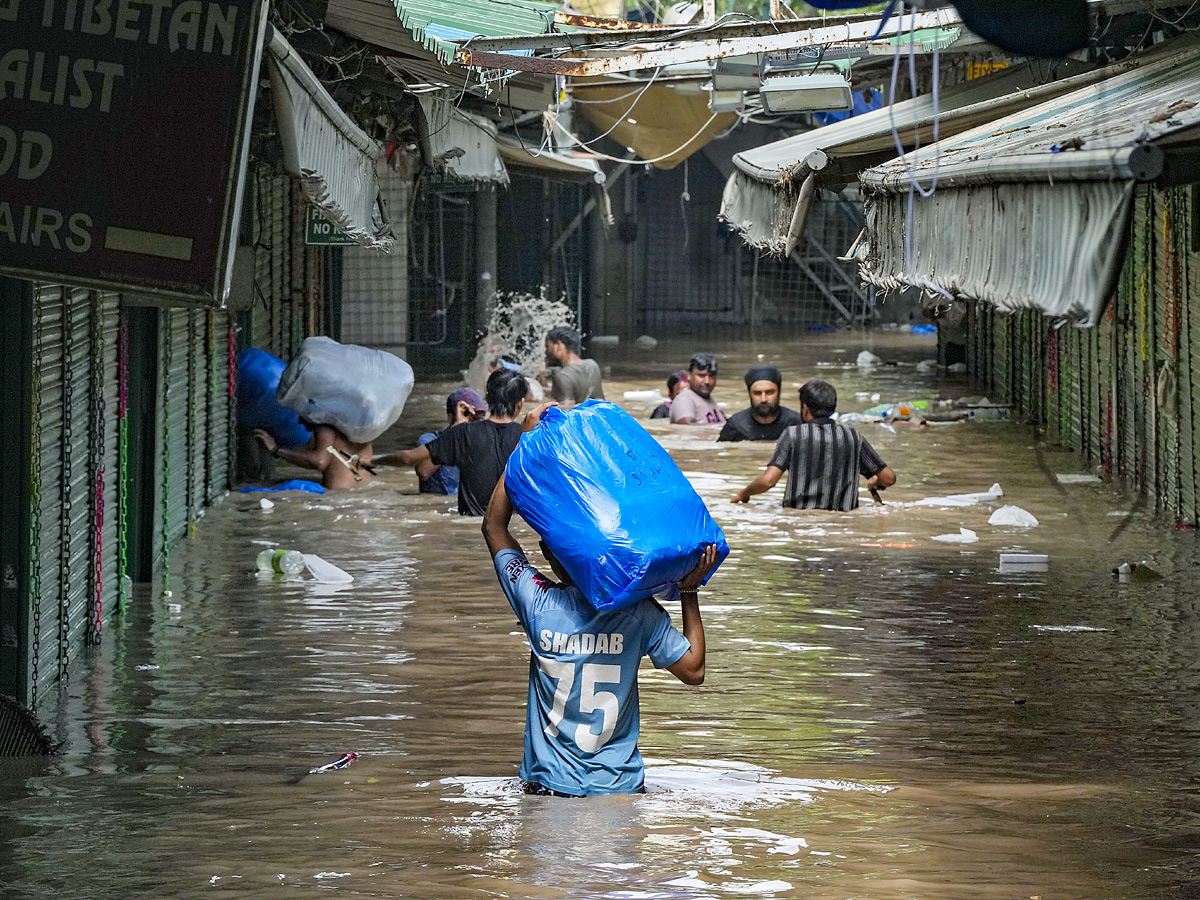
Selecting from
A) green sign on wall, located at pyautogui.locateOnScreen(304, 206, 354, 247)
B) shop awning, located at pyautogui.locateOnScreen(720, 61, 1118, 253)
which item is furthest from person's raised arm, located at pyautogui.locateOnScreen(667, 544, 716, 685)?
green sign on wall, located at pyautogui.locateOnScreen(304, 206, 354, 247)

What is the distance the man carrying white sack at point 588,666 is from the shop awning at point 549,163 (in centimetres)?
1375

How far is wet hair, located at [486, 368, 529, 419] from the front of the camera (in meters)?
11.7

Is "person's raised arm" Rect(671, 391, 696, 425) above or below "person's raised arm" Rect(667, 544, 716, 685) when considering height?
above

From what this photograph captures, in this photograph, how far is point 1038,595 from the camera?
32.3 ft

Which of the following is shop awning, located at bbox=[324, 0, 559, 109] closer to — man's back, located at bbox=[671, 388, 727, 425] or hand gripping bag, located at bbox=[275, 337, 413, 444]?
hand gripping bag, located at bbox=[275, 337, 413, 444]

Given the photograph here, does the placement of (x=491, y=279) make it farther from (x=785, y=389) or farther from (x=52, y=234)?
(x=52, y=234)

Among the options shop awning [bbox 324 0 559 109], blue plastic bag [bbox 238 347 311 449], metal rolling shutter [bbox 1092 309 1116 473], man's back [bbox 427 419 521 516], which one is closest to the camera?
shop awning [bbox 324 0 559 109]

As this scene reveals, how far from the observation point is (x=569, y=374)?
1681 centimetres

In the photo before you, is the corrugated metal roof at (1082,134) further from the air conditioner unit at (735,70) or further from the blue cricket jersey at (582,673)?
the air conditioner unit at (735,70)

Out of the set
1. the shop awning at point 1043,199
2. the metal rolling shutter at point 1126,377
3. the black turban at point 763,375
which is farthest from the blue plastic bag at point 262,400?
the shop awning at point 1043,199

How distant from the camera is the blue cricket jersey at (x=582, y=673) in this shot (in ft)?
18.0

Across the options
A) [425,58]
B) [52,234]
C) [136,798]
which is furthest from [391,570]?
[52,234]

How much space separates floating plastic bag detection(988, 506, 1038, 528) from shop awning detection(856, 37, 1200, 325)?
4.67 meters

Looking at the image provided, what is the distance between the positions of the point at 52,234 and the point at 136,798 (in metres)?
2.20
